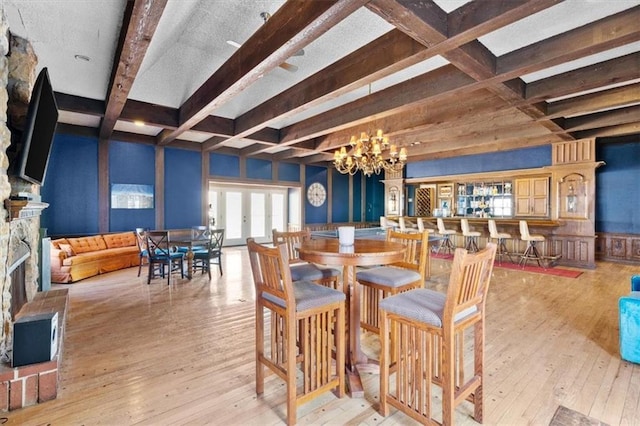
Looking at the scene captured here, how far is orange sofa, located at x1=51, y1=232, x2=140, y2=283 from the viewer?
17.0ft

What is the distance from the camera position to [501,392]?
2.12 metres

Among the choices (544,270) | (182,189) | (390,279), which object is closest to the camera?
(390,279)

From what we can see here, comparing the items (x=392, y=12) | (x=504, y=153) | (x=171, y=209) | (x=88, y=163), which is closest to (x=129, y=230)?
(x=171, y=209)

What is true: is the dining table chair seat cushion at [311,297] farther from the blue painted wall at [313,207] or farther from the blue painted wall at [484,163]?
the blue painted wall at [313,207]

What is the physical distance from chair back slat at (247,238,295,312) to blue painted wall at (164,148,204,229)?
651 centimetres

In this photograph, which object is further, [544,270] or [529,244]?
[529,244]

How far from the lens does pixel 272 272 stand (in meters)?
1.91

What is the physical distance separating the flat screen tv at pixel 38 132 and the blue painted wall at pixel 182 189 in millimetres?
4794

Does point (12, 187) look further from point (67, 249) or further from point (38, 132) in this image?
point (67, 249)

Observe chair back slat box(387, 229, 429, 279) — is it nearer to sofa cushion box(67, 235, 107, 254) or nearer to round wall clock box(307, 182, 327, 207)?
sofa cushion box(67, 235, 107, 254)

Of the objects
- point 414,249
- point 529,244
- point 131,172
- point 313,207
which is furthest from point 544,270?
point 131,172

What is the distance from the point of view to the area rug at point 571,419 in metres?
1.80

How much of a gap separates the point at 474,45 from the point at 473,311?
8.34 feet

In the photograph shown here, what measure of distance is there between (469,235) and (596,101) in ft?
12.6
